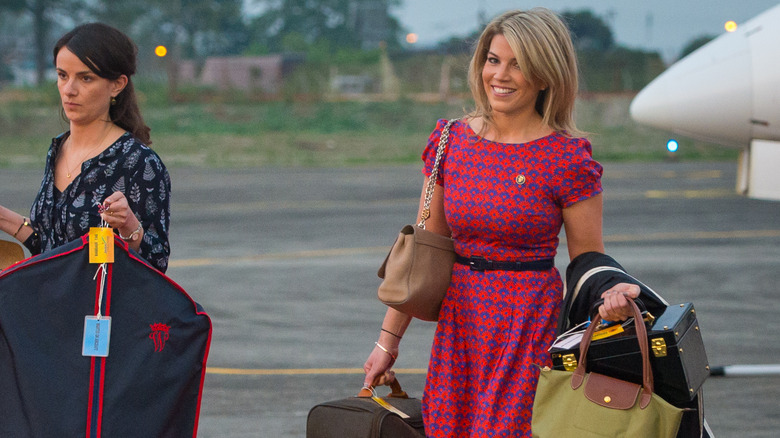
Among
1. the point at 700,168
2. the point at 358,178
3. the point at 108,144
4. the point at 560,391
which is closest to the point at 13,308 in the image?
the point at 108,144

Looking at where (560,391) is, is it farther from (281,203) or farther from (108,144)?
(281,203)

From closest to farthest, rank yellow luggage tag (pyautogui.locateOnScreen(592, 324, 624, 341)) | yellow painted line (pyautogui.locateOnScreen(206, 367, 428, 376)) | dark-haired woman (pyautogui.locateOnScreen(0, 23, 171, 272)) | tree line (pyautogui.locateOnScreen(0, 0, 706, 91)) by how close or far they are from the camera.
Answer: yellow luggage tag (pyautogui.locateOnScreen(592, 324, 624, 341)) < dark-haired woman (pyautogui.locateOnScreen(0, 23, 171, 272)) < yellow painted line (pyautogui.locateOnScreen(206, 367, 428, 376)) < tree line (pyautogui.locateOnScreen(0, 0, 706, 91))

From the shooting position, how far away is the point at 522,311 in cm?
309

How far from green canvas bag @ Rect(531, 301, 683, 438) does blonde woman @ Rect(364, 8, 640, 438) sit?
0.18 metres

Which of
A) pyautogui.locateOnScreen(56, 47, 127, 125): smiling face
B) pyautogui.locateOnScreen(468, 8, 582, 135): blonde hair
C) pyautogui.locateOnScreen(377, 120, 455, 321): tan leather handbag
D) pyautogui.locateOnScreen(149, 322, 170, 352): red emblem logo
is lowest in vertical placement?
pyautogui.locateOnScreen(149, 322, 170, 352): red emblem logo

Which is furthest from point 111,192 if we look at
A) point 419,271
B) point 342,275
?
point 342,275

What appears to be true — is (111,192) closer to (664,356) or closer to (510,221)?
(510,221)

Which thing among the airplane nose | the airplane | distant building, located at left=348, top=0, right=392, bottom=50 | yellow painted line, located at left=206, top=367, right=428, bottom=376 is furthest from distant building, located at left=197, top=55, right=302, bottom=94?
the airplane

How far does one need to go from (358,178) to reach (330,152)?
33.4ft

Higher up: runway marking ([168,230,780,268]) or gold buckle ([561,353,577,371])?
gold buckle ([561,353,577,371])

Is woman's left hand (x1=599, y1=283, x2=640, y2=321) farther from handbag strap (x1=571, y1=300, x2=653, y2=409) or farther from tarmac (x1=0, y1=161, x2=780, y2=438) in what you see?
tarmac (x1=0, y1=161, x2=780, y2=438)

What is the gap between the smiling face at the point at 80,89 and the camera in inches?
128

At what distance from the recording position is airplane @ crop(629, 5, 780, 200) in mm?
6227

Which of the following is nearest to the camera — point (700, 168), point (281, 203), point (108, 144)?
point (108, 144)
